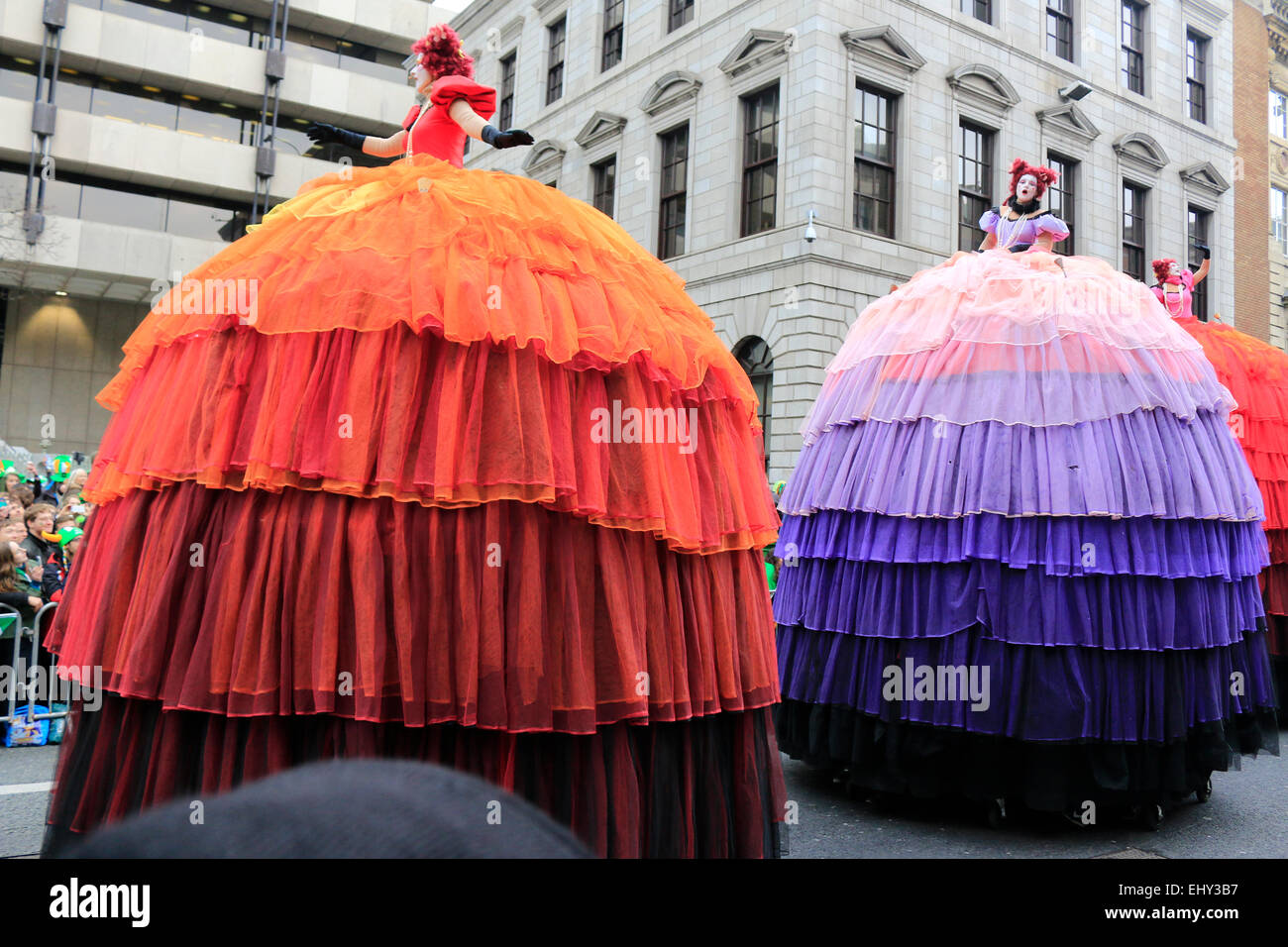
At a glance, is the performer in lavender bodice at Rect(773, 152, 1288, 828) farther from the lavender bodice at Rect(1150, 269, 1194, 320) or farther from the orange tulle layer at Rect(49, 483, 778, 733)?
the lavender bodice at Rect(1150, 269, 1194, 320)

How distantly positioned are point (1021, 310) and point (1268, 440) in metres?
3.43

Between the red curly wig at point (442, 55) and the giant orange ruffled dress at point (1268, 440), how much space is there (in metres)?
5.55

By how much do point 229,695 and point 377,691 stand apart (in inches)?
12.5

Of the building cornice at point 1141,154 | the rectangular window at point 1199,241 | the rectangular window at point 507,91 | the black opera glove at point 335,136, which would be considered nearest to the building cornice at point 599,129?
the rectangular window at point 507,91

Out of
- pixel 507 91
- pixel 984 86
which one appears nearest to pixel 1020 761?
pixel 984 86

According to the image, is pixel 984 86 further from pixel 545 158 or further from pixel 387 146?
pixel 387 146

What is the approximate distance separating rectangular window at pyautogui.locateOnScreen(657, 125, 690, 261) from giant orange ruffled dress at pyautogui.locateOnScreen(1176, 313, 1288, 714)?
11211 mm

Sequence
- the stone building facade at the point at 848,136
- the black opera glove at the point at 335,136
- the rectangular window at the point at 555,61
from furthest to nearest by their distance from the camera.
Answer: the rectangular window at the point at 555,61 → the stone building facade at the point at 848,136 → the black opera glove at the point at 335,136

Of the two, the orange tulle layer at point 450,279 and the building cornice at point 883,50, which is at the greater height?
the building cornice at point 883,50

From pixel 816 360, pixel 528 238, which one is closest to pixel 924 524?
pixel 528 238

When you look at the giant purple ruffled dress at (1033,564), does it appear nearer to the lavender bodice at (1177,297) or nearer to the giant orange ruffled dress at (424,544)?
the giant orange ruffled dress at (424,544)

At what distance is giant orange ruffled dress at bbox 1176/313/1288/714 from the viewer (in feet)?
21.2

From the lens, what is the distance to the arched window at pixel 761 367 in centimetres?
1491

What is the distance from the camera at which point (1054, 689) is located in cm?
396
